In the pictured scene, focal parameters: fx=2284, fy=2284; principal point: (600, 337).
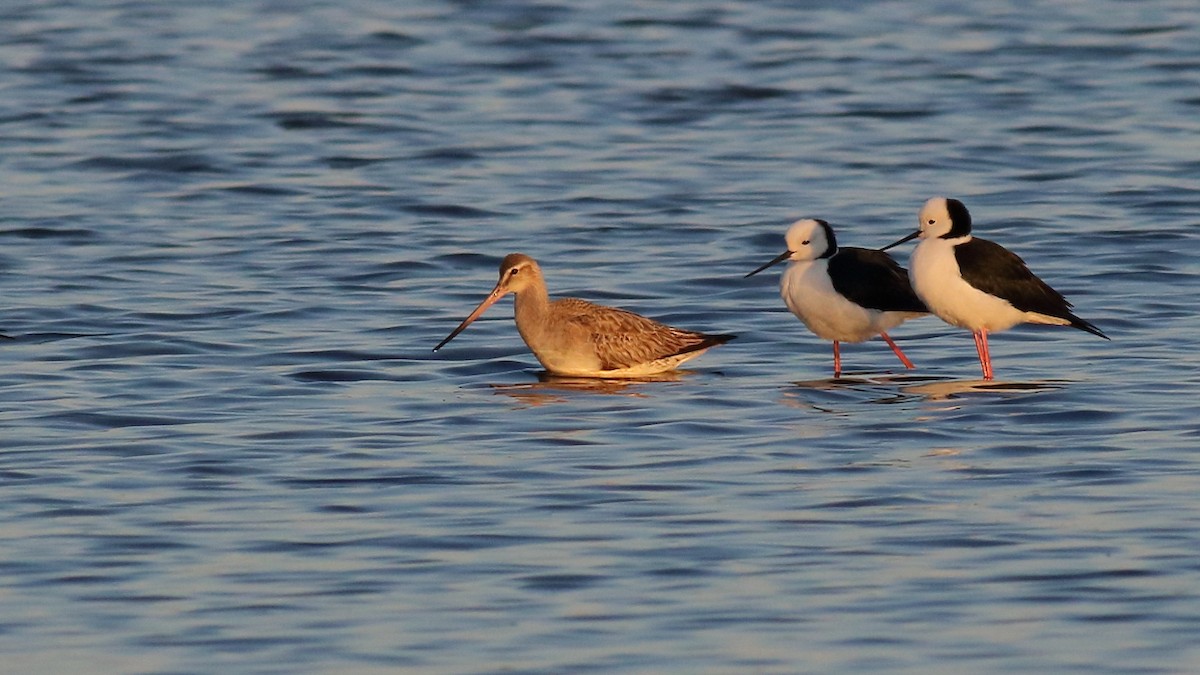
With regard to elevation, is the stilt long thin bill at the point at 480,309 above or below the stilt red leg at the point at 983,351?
above

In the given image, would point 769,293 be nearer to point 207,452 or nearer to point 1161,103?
point 207,452

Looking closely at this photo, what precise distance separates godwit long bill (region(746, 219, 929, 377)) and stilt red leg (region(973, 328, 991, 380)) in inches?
13.7

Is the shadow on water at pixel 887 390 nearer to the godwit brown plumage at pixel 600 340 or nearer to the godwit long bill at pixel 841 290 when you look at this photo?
the godwit long bill at pixel 841 290

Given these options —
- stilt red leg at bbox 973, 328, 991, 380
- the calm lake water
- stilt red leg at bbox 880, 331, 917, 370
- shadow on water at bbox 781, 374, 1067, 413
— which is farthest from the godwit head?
stilt red leg at bbox 973, 328, 991, 380

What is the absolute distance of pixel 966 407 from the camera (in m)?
11.9

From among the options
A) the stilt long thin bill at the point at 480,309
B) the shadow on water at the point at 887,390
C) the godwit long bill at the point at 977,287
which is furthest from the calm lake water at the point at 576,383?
the godwit long bill at the point at 977,287

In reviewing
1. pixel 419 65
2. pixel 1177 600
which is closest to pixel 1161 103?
pixel 419 65

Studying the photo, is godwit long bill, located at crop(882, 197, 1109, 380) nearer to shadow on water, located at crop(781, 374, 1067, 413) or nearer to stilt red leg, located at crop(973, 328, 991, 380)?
stilt red leg, located at crop(973, 328, 991, 380)

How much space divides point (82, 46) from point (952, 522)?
2025cm

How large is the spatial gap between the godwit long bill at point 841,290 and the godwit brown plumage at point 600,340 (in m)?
0.52

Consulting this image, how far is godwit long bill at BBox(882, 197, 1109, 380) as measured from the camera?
13.1 m

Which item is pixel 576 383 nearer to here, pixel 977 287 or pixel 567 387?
pixel 567 387

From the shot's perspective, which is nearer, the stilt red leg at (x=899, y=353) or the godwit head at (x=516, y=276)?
the stilt red leg at (x=899, y=353)

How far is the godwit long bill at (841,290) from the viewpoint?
13273 millimetres
